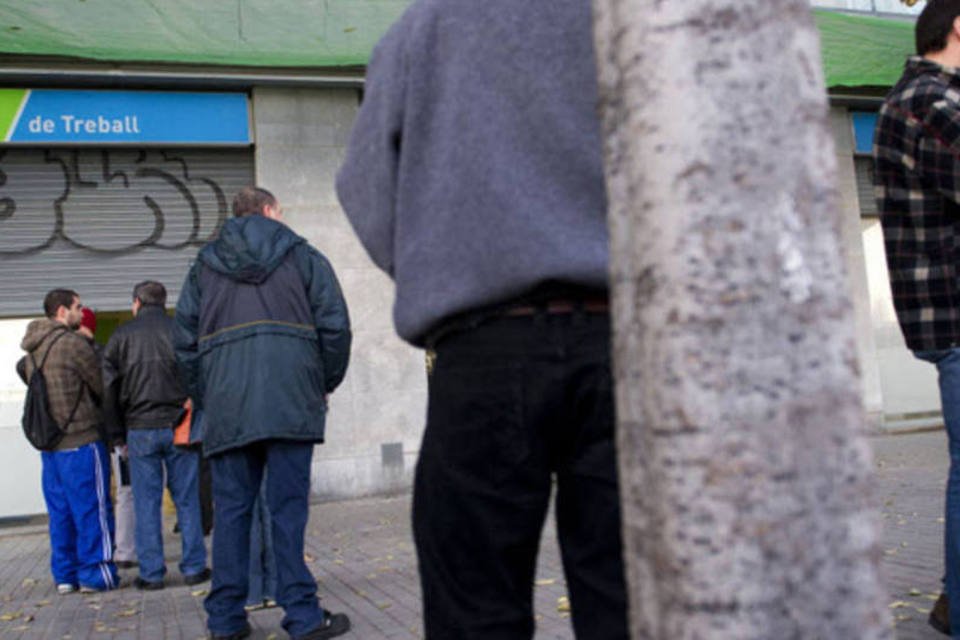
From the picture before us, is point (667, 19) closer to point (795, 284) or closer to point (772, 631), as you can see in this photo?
point (795, 284)

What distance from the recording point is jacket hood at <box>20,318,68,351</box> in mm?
7488

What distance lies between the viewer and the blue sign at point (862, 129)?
1416 cm

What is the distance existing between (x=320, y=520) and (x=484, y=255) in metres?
8.25

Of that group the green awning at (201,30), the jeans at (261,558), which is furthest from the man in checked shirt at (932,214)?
the green awning at (201,30)

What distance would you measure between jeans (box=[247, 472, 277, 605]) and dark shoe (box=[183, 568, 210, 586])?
4.36 ft

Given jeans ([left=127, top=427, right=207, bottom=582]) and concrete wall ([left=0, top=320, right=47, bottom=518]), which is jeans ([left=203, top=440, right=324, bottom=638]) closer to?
jeans ([left=127, top=427, right=207, bottom=582])

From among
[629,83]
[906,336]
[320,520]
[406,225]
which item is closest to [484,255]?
[406,225]

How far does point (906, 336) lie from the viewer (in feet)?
12.5

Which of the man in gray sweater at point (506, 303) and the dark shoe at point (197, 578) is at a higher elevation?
the man in gray sweater at point (506, 303)

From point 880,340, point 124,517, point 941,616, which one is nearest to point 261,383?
point 941,616

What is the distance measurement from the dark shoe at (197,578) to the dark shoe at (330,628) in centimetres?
235

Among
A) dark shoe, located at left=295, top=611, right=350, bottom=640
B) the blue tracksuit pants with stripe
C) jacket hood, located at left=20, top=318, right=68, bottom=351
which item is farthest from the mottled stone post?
jacket hood, located at left=20, top=318, right=68, bottom=351

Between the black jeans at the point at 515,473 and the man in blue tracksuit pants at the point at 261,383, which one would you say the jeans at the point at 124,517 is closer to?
the man in blue tracksuit pants at the point at 261,383

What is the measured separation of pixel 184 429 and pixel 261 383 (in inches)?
105
